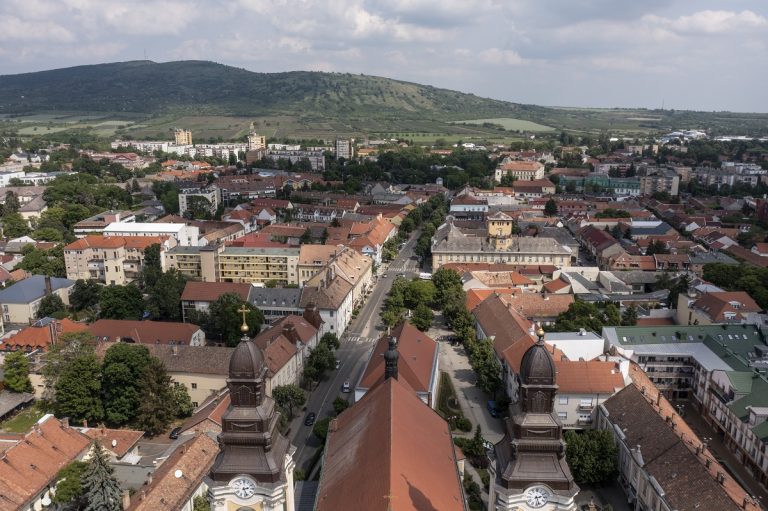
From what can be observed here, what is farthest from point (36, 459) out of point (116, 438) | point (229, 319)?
point (229, 319)

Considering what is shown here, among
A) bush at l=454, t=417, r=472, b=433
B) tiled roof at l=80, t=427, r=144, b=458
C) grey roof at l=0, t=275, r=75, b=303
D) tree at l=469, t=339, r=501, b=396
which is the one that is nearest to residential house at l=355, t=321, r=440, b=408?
bush at l=454, t=417, r=472, b=433

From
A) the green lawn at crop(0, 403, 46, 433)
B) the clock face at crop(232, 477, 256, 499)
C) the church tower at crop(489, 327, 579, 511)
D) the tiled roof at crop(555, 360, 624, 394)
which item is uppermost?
the church tower at crop(489, 327, 579, 511)

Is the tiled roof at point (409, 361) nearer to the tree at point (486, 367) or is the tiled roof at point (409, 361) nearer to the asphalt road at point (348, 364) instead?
the tree at point (486, 367)

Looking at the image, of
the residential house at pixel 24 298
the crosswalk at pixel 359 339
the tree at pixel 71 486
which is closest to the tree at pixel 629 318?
the crosswalk at pixel 359 339

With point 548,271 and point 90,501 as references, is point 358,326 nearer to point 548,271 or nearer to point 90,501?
point 548,271

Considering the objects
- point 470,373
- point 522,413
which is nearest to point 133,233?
point 470,373

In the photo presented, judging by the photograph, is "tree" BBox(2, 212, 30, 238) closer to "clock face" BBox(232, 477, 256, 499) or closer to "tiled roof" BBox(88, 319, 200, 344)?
"tiled roof" BBox(88, 319, 200, 344)

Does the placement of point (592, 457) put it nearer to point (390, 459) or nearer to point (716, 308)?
point (390, 459)
